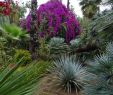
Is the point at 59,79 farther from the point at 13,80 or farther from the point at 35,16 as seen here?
the point at 13,80

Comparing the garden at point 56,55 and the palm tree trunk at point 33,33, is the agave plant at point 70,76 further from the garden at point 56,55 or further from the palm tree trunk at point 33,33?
the palm tree trunk at point 33,33

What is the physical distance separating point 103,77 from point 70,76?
4228mm

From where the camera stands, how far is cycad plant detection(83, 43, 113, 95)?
4414 mm

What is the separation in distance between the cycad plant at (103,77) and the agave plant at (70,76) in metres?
3.61

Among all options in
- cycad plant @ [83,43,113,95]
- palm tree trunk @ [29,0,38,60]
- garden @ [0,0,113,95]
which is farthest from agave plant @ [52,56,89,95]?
cycad plant @ [83,43,113,95]

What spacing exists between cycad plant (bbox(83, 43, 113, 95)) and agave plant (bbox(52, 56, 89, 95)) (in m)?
3.61

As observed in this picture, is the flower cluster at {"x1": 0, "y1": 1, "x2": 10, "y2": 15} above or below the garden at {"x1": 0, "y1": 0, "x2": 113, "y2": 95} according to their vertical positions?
above

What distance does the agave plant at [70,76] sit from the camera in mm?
8680

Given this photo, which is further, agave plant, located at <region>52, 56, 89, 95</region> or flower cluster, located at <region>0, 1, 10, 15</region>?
agave plant, located at <region>52, 56, 89, 95</region>

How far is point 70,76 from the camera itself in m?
8.86

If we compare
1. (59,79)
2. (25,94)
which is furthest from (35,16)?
(25,94)

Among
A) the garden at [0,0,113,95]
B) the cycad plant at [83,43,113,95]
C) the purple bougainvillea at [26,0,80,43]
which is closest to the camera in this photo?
the garden at [0,0,113,95]

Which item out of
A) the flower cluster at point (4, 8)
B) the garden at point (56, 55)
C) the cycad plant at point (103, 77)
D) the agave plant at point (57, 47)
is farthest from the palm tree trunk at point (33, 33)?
the cycad plant at point (103, 77)

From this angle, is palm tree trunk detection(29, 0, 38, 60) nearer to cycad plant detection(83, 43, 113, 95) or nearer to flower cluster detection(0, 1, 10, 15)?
flower cluster detection(0, 1, 10, 15)
